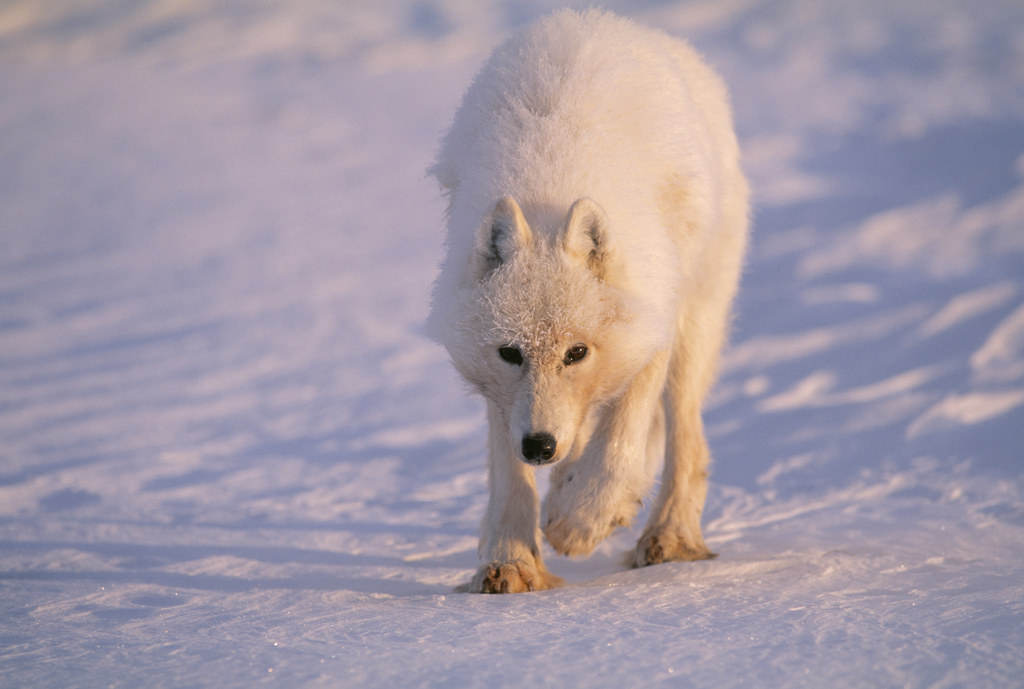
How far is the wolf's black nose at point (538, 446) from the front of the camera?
300 cm

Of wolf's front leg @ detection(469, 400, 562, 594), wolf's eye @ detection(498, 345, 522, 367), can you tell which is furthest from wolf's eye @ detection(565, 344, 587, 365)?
wolf's front leg @ detection(469, 400, 562, 594)

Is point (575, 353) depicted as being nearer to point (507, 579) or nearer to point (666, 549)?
point (507, 579)

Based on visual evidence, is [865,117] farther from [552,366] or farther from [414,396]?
[552,366]

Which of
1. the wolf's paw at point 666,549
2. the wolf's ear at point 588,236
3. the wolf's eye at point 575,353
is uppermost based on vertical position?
the wolf's ear at point 588,236

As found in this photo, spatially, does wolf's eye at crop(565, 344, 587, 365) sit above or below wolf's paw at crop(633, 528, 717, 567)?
above

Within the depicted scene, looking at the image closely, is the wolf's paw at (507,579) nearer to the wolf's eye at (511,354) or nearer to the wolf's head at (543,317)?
the wolf's head at (543,317)

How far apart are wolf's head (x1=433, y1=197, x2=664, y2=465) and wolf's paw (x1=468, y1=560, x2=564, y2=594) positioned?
0.63m

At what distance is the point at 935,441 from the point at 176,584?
4468 mm

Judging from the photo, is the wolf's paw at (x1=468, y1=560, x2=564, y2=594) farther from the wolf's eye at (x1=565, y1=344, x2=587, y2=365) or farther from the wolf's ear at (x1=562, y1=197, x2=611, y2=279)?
the wolf's ear at (x1=562, y1=197, x2=611, y2=279)

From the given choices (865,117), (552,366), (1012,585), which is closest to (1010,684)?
(1012,585)

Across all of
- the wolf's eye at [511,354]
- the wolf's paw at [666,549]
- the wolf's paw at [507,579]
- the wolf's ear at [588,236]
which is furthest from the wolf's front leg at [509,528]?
the wolf's ear at [588,236]

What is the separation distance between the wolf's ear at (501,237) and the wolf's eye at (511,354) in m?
0.28

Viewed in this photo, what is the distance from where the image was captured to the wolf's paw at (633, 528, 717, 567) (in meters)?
3.99

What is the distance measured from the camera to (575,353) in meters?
3.13
